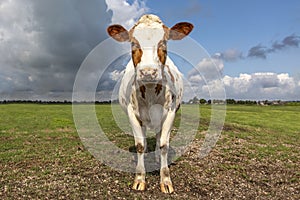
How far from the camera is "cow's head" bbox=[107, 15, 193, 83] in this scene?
6137 mm

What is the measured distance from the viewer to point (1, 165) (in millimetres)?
9727

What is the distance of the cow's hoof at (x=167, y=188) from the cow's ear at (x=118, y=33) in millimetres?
3799

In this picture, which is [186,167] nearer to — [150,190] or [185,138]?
[150,190]

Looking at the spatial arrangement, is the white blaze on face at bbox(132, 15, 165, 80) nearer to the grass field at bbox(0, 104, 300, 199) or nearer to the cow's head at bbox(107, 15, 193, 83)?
the cow's head at bbox(107, 15, 193, 83)

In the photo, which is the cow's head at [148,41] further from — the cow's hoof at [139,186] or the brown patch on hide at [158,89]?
the cow's hoof at [139,186]

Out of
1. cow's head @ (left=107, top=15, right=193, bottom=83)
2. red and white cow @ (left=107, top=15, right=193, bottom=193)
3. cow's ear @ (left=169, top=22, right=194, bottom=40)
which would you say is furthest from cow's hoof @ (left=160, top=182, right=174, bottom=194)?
cow's ear @ (left=169, top=22, right=194, bottom=40)

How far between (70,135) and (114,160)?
277 inches

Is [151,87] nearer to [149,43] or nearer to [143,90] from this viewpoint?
[143,90]

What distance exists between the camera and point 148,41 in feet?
21.0

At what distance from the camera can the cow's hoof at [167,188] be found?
715 cm

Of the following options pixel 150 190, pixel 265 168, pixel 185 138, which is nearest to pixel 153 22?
pixel 150 190

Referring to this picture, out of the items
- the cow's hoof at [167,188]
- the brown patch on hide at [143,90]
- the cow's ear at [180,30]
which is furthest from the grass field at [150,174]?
the cow's ear at [180,30]

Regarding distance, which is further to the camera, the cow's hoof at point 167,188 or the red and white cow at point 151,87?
the cow's hoof at point 167,188

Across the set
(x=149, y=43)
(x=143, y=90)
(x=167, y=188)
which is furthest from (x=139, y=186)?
(x=149, y=43)
